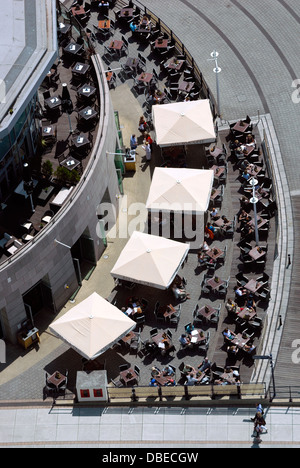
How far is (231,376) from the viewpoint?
6375cm

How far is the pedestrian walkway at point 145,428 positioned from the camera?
204 feet

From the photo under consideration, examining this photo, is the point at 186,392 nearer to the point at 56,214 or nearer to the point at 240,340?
the point at 240,340

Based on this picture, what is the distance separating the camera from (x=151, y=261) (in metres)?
68.1

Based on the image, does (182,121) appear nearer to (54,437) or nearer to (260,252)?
(260,252)

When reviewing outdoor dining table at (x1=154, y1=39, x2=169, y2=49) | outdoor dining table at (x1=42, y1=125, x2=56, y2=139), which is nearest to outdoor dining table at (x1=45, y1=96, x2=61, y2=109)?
outdoor dining table at (x1=42, y1=125, x2=56, y2=139)

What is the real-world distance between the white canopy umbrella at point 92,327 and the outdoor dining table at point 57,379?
1727 millimetres

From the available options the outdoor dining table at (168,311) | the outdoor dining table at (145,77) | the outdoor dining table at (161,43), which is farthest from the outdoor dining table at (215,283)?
the outdoor dining table at (161,43)

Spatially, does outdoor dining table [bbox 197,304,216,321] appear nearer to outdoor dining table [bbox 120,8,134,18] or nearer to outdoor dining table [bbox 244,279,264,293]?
outdoor dining table [bbox 244,279,264,293]

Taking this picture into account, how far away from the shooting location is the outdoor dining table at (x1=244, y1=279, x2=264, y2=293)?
221ft

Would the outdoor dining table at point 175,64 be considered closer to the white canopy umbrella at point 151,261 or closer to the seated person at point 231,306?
the white canopy umbrella at point 151,261

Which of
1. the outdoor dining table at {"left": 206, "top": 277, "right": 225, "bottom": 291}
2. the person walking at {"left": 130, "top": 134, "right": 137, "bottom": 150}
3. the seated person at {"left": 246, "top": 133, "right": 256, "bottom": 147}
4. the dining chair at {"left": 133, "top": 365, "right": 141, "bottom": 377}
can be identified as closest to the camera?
the dining chair at {"left": 133, "top": 365, "right": 141, "bottom": 377}

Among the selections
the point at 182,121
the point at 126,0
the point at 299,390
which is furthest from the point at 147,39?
the point at 299,390

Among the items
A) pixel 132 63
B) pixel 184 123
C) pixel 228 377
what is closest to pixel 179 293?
pixel 228 377

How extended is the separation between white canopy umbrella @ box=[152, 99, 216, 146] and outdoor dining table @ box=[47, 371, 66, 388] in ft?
59.1
